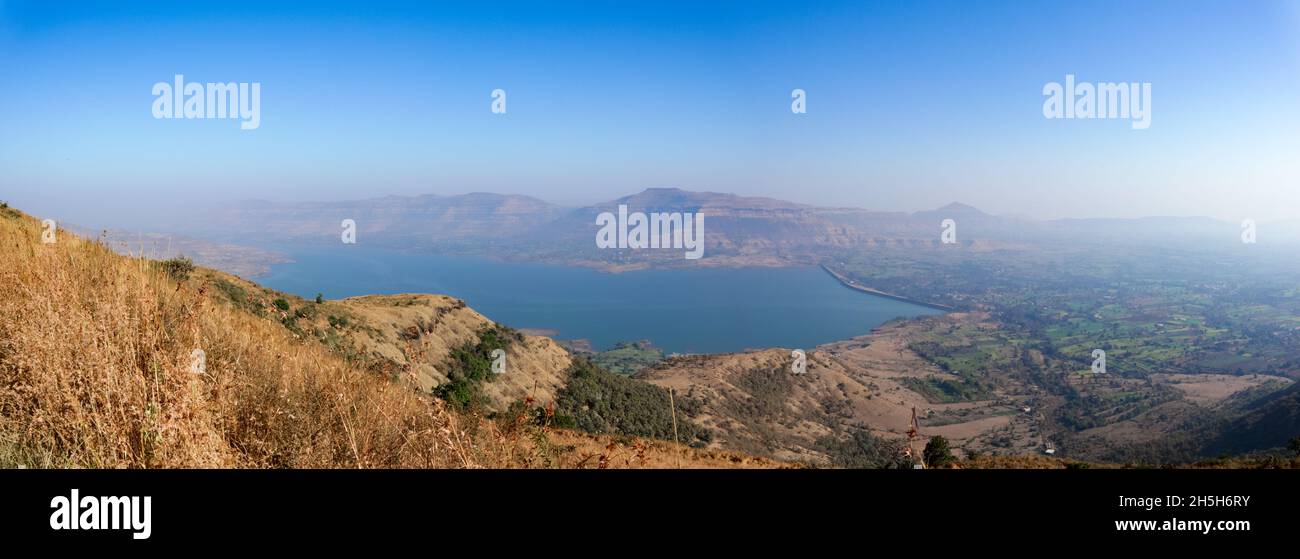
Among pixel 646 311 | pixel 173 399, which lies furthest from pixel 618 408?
pixel 646 311

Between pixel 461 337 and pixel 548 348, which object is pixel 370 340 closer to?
pixel 461 337

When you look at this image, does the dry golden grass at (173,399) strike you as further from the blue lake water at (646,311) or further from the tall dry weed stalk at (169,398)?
the blue lake water at (646,311)

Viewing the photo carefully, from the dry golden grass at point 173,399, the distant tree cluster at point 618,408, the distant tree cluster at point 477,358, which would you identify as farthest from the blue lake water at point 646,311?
the dry golden grass at point 173,399

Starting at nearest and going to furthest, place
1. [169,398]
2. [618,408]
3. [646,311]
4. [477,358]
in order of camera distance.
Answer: [169,398] < [477,358] < [618,408] < [646,311]

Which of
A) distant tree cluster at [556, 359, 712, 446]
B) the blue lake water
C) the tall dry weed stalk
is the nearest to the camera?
the tall dry weed stalk

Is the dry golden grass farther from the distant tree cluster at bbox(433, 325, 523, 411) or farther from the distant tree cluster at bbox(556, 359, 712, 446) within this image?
the distant tree cluster at bbox(556, 359, 712, 446)

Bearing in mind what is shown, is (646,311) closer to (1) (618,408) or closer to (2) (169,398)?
(1) (618,408)

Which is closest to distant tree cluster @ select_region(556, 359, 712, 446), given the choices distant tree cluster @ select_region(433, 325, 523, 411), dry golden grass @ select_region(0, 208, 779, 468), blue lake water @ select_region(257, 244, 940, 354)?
distant tree cluster @ select_region(433, 325, 523, 411)
